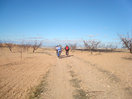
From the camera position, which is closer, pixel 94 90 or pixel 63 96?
pixel 63 96

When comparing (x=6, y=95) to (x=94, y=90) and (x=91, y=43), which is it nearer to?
(x=94, y=90)

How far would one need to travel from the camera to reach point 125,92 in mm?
3656

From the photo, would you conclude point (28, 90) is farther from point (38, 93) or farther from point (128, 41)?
point (128, 41)

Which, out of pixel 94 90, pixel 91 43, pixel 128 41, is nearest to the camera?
pixel 94 90

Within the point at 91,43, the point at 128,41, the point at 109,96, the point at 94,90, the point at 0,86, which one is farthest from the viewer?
the point at 91,43

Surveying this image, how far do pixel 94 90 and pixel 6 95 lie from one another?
10.8 feet

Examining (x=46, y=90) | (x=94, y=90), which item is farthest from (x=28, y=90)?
(x=94, y=90)

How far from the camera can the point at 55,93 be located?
12.0 feet

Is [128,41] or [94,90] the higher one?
[128,41]

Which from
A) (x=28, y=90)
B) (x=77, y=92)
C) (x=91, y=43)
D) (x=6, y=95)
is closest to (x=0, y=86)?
(x=6, y=95)

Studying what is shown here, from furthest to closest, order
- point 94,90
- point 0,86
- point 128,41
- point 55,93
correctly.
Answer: point 128,41 → point 0,86 → point 94,90 → point 55,93

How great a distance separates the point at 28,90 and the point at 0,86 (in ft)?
4.40

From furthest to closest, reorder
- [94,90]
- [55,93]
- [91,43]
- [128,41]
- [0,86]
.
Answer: [91,43]
[128,41]
[0,86]
[94,90]
[55,93]

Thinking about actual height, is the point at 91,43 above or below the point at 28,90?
above
